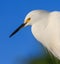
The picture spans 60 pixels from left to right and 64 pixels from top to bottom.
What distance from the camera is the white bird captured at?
7.78 feet

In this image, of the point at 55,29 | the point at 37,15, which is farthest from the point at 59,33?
the point at 37,15

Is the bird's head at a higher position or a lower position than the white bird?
higher

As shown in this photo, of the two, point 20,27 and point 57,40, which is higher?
point 20,27

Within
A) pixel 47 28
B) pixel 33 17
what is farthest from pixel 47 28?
pixel 33 17

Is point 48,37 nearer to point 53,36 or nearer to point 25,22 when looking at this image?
point 53,36

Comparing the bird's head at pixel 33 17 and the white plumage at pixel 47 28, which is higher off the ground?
the bird's head at pixel 33 17

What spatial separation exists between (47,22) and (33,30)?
4.3 inches

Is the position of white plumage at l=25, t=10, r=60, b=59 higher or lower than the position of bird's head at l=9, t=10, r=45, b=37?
lower

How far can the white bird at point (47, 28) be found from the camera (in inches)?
93.4

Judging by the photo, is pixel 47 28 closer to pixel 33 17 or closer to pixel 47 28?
pixel 47 28

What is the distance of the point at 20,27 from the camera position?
249cm

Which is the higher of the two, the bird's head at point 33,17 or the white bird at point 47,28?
the bird's head at point 33,17

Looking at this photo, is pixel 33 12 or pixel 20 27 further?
pixel 20 27

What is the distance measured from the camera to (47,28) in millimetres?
2383
